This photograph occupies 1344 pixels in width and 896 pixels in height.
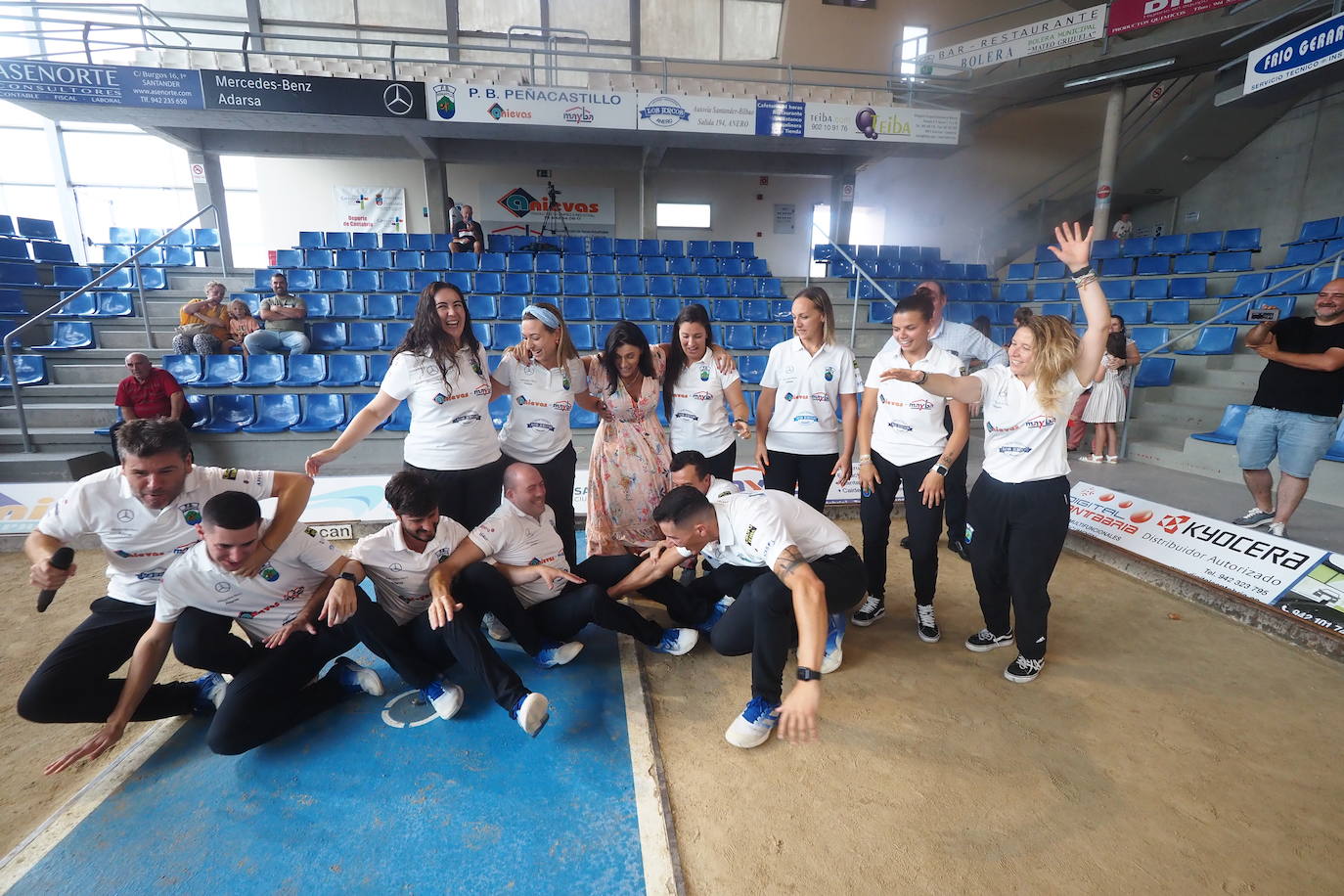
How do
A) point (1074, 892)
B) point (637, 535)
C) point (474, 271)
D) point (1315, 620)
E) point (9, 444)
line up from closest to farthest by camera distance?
1. point (1074, 892)
2. point (1315, 620)
3. point (637, 535)
4. point (9, 444)
5. point (474, 271)

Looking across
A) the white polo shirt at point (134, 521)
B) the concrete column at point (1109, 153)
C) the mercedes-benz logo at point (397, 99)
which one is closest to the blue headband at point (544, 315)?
the white polo shirt at point (134, 521)

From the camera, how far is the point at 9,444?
586cm

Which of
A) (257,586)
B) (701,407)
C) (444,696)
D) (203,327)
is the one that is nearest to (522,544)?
(444,696)

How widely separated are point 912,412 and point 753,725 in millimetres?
1593

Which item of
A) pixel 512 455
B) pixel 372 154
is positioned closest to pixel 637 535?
pixel 512 455

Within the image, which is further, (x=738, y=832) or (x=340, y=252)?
(x=340, y=252)

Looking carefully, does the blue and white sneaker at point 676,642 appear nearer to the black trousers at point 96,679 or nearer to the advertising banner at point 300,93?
the black trousers at point 96,679

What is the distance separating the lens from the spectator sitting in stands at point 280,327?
696cm

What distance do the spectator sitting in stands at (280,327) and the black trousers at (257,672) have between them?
572 cm

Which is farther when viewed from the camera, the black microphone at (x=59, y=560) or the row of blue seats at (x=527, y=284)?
the row of blue seats at (x=527, y=284)

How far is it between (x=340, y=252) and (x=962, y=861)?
35.9 feet

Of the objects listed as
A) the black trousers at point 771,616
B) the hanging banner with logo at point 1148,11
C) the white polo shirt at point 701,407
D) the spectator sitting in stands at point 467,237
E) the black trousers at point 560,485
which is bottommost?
the black trousers at point 771,616

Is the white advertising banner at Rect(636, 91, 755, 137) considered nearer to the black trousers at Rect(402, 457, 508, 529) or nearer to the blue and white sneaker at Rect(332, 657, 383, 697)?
the black trousers at Rect(402, 457, 508, 529)

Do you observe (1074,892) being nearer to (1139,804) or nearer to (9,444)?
(1139,804)
